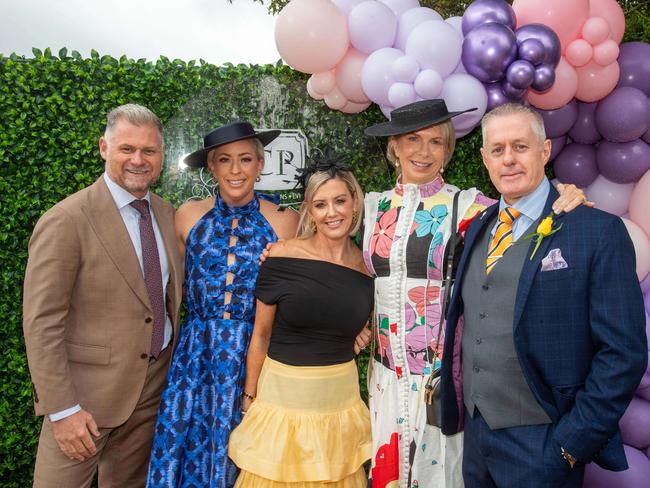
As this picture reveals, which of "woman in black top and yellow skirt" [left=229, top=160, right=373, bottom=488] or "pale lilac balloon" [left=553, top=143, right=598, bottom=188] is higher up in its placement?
"pale lilac balloon" [left=553, top=143, right=598, bottom=188]

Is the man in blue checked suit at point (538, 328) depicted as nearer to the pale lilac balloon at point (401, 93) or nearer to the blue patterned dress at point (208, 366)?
the pale lilac balloon at point (401, 93)

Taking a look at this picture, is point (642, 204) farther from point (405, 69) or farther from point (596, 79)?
point (405, 69)

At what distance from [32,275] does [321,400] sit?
1513mm

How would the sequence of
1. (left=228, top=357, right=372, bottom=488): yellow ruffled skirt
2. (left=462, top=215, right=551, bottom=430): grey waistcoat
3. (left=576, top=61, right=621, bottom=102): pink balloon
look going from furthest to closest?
1. (left=576, top=61, right=621, bottom=102): pink balloon
2. (left=228, top=357, right=372, bottom=488): yellow ruffled skirt
3. (left=462, top=215, right=551, bottom=430): grey waistcoat

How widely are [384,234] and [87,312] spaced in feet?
5.09

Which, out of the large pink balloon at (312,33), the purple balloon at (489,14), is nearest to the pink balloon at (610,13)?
the purple balloon at (489,14)

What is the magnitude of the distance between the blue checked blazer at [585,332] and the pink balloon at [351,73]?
69.7 inches

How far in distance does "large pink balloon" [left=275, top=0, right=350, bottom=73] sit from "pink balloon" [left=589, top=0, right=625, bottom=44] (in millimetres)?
1637

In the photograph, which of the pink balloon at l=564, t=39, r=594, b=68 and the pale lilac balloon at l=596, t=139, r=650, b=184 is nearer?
the pink balloon at l=564, t=39, r=594, b=68

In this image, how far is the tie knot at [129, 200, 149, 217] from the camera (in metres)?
2.70

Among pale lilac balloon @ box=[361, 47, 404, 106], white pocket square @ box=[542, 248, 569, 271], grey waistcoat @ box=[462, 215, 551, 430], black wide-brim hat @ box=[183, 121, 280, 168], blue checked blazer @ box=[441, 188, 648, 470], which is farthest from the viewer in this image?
pale lilac balloon @ box=[361, 47, 404, 106]

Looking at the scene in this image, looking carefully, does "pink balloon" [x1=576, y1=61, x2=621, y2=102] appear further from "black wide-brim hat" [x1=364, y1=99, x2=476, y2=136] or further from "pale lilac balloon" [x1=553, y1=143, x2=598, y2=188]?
"black wide-brim hat" [x1=364, y1=99, x2=476, y2=136]

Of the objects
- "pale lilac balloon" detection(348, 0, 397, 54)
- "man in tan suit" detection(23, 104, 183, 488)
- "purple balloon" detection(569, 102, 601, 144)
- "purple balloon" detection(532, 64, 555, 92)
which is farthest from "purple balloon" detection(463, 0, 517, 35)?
"man in tan suit" detection(23, 104, 183, 488)

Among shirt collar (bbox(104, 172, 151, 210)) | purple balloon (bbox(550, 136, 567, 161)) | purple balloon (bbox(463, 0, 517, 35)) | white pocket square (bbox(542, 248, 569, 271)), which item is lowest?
white pocket square (bbox(542, 248, 569, 271))
